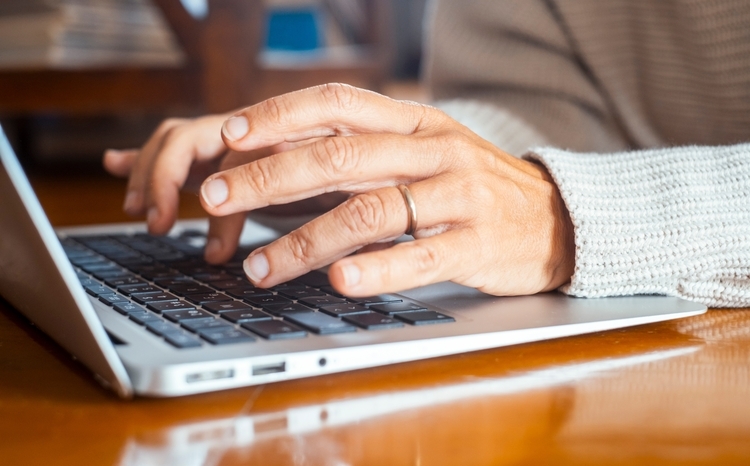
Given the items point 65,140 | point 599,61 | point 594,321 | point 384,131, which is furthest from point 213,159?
point 65,140

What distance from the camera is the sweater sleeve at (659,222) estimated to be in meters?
0.50

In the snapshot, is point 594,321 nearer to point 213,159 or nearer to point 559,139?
point 213,159

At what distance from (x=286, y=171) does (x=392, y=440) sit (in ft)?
0.65

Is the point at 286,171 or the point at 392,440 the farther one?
the point at 286,171

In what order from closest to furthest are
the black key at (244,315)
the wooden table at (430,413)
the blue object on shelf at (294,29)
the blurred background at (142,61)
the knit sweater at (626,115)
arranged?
the wooden table at (430,413) < the black key at (244,315) < the knit sweater at (626,115) < the blurred background at (142,61) < the blue object on shelf at (294,29)

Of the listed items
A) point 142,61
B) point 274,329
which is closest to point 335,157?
point 274,329

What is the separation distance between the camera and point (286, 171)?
1.52ft

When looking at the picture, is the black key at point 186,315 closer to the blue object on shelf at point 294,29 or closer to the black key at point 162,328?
the black key at point 162,328

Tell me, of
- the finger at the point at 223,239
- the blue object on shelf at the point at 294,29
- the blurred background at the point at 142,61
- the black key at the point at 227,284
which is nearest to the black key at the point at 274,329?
the black key at the point at 227,284

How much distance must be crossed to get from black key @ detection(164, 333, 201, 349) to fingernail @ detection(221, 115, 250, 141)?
0.15 meters

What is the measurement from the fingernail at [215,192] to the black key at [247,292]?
0.18 ft

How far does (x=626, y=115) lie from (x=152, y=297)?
66cm

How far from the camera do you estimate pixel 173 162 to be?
64 cm

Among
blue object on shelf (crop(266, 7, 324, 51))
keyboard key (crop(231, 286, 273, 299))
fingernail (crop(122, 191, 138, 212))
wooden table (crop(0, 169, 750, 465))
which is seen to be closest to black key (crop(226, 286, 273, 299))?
keyboard key (crop(231, 286, 273, 299))
